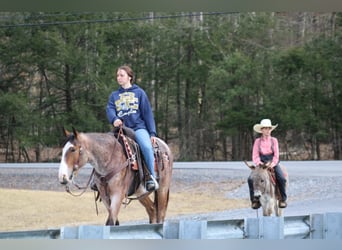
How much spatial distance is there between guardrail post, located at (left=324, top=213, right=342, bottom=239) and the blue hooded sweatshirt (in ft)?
5.11

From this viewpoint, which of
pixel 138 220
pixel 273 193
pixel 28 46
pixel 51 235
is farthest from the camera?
pixel 28 46

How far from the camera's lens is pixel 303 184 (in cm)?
974

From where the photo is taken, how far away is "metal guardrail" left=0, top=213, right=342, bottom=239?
5.36m

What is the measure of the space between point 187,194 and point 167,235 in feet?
13.9

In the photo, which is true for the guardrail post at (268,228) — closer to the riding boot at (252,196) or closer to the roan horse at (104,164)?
the roan horse at (104,164)

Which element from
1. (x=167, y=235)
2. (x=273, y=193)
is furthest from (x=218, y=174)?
(x=167, y=235)

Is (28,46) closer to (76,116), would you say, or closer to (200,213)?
(76,116)

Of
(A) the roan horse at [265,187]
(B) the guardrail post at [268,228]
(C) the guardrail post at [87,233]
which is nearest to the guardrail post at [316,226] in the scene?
(B) the guardrail post at [268,228]

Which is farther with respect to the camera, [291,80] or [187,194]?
[291,80]

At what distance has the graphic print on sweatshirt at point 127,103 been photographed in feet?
20.6

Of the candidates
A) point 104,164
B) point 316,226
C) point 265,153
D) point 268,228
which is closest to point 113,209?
point 104,164

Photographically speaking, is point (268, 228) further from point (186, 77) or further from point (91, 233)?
point (186, 77)

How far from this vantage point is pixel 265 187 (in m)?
7.21

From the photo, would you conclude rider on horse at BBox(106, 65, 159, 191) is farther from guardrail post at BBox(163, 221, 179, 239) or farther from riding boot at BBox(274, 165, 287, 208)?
riding boot at BBox(274, 165, 287, 208)
